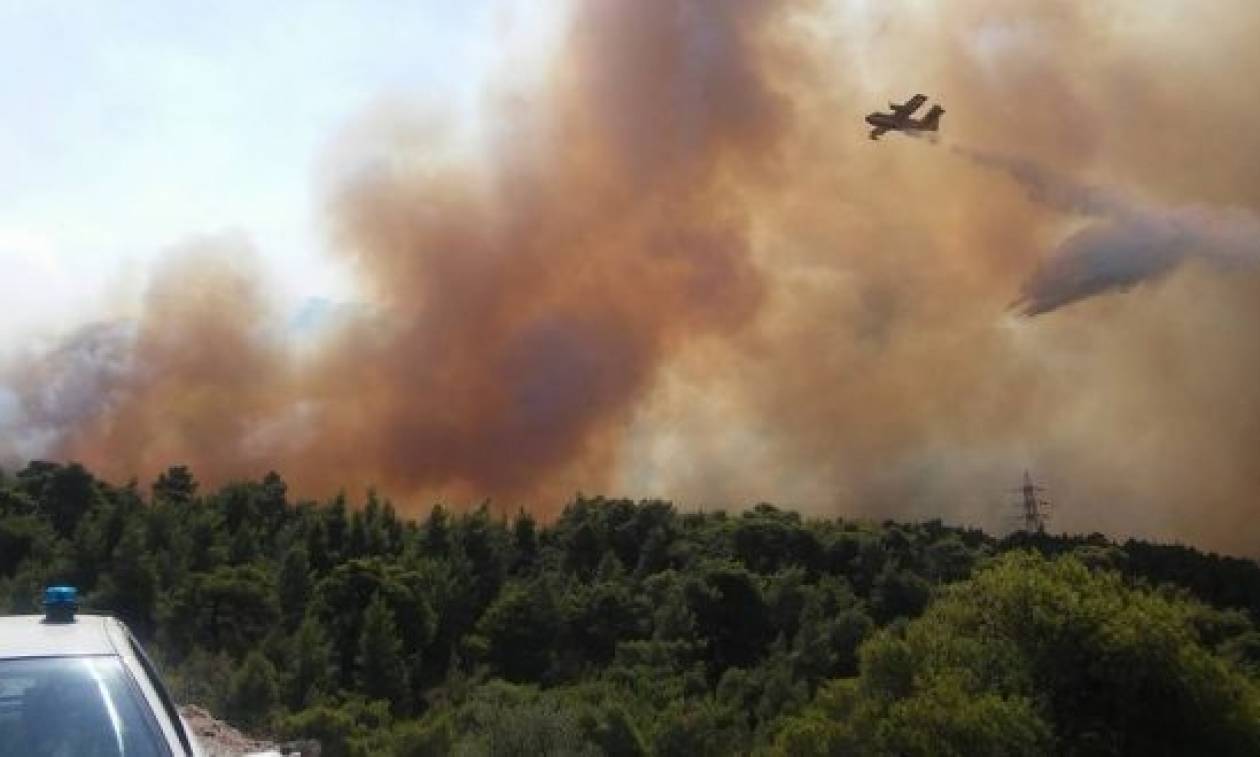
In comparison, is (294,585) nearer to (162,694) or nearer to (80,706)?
(162,694)

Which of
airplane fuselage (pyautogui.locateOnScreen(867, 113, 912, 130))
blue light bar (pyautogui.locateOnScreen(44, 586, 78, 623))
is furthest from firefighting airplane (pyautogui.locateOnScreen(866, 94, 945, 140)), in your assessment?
blue light bar (pyautogui.locateOnScreen(44, 586, 78, 623))

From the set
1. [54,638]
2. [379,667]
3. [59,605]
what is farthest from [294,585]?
[54,638]

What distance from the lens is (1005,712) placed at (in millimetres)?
23844

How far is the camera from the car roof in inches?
210

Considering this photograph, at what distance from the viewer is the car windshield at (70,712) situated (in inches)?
200

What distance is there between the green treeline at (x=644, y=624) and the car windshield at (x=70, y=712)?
65.7 feet

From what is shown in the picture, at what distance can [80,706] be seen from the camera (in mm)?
5180

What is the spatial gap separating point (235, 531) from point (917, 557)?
5764 centimetres

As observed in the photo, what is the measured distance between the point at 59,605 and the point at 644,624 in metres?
91.7

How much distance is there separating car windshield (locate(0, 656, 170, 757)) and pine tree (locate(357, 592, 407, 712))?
71.7 meters

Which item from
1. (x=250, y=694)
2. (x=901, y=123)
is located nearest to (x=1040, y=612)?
(x=901, y=123)

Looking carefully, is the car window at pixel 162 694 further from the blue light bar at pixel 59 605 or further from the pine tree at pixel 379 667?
the pine tree at pixel 379 667

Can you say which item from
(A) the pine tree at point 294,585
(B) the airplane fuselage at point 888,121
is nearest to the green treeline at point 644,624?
(A) the pine tree at point 294,585

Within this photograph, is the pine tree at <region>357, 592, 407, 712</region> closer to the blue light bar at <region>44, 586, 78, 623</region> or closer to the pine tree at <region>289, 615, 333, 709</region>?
the pine tree at <region>289, 615, 333, 709</region>
